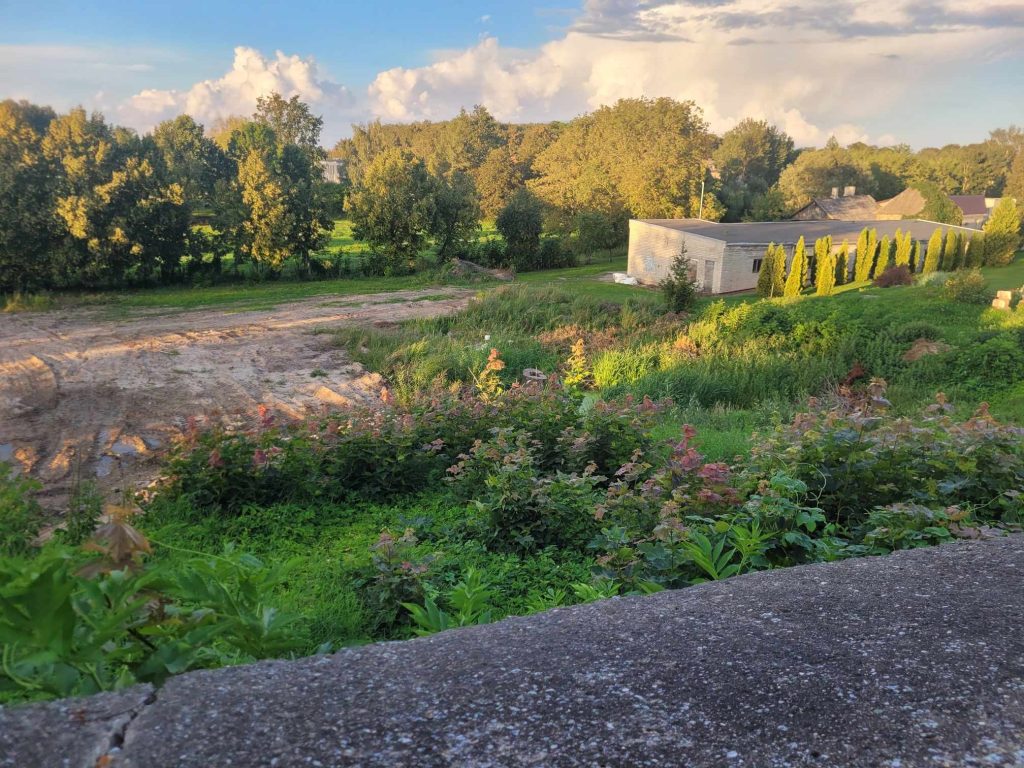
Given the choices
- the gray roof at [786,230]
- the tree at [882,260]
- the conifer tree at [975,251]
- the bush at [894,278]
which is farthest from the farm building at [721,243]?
the bush at [894,278]

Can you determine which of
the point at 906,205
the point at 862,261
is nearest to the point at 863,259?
the point at 862,261

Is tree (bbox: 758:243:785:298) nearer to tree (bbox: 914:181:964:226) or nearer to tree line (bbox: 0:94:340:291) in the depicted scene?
tree line (bbox: 0:94:340:291)

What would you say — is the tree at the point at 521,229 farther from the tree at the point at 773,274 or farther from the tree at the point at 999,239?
the tree at the point at 999,239

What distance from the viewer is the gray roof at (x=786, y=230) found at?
32.5m

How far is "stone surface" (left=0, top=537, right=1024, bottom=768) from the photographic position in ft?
4.89

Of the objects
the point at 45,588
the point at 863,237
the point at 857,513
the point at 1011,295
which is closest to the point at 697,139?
the point at 863,237

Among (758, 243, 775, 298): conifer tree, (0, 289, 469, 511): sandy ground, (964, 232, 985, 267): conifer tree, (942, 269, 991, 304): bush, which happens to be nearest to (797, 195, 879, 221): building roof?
(964, 232, 985, 267): conifer tree

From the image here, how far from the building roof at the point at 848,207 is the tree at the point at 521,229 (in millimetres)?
26712

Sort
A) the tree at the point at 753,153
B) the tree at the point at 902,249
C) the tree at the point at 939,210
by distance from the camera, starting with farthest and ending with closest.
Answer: the tree at the point at 753,153 → the tree at the point at 939,210 → the tree at the point at 902,249

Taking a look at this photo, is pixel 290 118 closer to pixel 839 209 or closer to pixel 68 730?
pixel 839 209

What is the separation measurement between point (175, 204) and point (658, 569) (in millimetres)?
29228

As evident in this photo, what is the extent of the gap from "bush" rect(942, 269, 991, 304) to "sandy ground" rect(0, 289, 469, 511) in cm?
1514

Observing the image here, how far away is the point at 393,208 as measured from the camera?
34.8 m

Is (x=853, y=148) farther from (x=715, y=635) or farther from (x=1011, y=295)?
(x=715, y=635)
